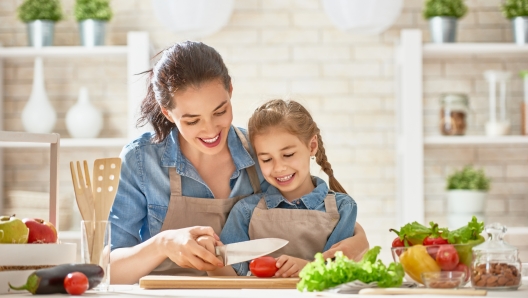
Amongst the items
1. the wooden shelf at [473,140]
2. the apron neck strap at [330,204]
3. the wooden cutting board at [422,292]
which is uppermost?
the wooden shelf at [473,140]

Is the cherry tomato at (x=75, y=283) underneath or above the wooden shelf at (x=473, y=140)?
underneath

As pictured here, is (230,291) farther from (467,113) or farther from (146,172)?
(467,113)

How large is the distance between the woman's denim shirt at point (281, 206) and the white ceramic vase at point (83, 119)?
7.09 feet

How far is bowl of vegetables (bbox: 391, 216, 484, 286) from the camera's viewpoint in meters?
1.74

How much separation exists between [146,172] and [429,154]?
8.35 feet

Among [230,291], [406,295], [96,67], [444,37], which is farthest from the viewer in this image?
[96,67]

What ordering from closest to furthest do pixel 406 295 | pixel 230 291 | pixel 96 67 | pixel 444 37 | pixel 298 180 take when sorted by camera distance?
pixel 406 295 → pixel 230 291 → pixel 298 180 → pixel 444 37 → pixel 96 67

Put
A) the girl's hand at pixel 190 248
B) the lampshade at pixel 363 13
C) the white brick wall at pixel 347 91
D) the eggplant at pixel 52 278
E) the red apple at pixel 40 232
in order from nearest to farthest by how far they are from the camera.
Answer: the eggplant at pixel 52 278 < the red apple at pixel 40 232 < the girl's hand at pixel 190 248 < the lampshade at pixel 363 13 < the white brick wall at pixel 347 91

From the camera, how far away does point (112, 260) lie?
233 centimetres

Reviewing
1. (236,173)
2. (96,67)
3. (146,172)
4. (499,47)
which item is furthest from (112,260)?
(499,47)

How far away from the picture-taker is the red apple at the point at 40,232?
1854 millimetres

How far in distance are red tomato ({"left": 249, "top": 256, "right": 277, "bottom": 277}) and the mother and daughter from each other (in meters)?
0.26

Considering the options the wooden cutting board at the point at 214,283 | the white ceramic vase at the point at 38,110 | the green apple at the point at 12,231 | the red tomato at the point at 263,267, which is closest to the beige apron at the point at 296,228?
the red tomato at the point at 263,267

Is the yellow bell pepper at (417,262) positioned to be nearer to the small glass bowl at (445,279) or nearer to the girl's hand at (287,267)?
the small glass bowl at (445,279)
